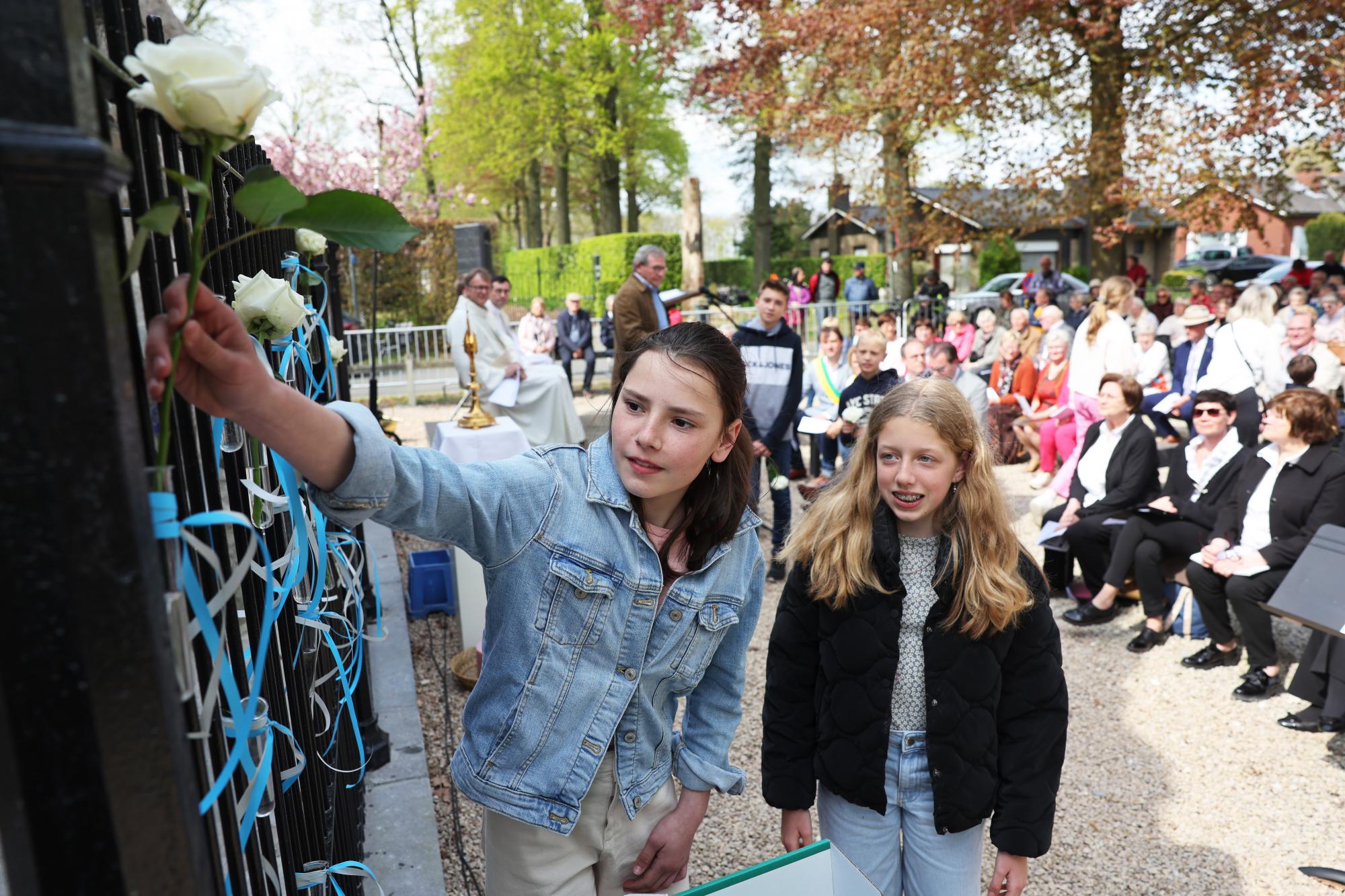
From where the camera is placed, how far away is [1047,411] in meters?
9.82

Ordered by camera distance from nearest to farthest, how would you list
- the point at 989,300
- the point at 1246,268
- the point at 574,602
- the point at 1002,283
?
1. the point at 574,602
2. the point at 989,300
3. the point at 1002,283
4. the point at 1246,268

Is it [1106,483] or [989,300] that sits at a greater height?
[989,300]

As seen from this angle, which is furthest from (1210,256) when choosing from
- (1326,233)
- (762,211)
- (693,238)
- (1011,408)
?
(1011,408)

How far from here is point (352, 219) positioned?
94 centimetres

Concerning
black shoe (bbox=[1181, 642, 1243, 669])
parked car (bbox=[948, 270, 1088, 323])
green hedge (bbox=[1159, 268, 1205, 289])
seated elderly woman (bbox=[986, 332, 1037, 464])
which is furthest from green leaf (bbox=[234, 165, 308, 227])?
green hedge (bbox=[1159, 268, 1205, 289])

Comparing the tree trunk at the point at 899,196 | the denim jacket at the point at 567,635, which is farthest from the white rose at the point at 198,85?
the tree trunk at the point at 899,196

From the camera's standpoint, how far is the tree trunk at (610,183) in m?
27.6

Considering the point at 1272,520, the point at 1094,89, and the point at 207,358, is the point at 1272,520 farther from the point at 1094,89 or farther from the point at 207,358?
the point at 1094,89

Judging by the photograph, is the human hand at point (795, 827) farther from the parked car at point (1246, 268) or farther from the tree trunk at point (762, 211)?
the parked car at point (1246, 268)

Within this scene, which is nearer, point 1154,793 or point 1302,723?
point 1154,793

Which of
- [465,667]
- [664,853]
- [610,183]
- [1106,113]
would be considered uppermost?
[610,183]

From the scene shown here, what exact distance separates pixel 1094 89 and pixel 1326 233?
36735mm

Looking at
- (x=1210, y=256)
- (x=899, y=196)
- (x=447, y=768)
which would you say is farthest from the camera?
(x=1210, y=256)

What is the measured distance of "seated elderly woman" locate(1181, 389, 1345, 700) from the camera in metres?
4.97
